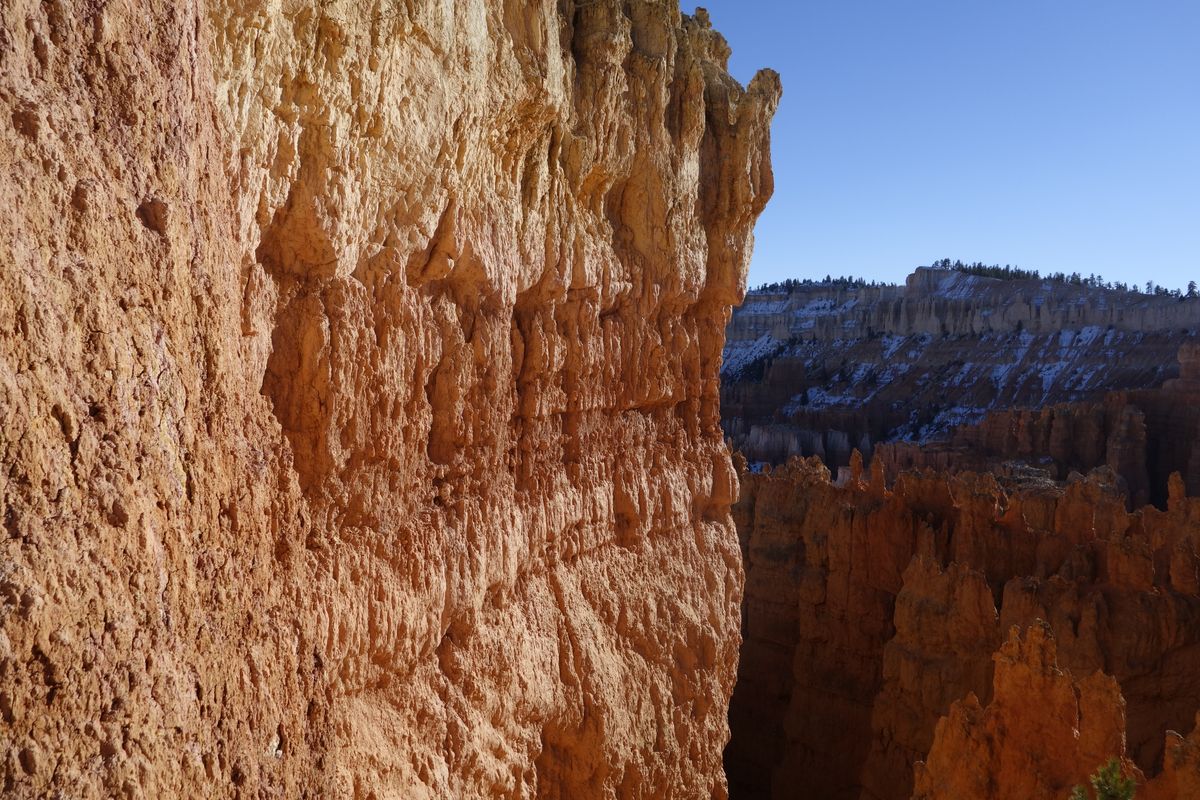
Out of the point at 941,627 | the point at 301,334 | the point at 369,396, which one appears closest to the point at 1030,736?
the point at 941,627

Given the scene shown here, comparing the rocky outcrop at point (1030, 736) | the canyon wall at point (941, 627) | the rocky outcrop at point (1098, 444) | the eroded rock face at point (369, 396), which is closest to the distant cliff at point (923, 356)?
the rocky outcrop at point (1098, 444)

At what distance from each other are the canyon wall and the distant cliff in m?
24.0

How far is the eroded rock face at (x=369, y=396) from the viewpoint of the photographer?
8.93 feet

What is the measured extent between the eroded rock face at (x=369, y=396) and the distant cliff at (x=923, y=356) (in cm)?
3497

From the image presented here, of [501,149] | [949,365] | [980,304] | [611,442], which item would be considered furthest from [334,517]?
[980,304]

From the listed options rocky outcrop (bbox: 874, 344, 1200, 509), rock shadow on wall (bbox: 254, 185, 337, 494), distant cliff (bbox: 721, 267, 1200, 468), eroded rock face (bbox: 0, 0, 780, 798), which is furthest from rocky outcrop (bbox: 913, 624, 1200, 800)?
distant cliff (bbox: 721, 267, 1200, 468)

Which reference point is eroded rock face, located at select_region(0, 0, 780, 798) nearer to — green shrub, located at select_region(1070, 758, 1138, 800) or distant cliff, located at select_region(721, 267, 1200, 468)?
green shrub, located at select_region(1070, 758, 1138, 800)

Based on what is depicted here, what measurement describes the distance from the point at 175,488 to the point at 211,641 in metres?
0.51

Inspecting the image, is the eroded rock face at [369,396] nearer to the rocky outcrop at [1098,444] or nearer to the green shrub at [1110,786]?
the green shrub at [1110,786]

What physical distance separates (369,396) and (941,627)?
12.0m

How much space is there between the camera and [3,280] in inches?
97.5

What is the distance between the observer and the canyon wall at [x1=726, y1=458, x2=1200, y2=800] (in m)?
9.84

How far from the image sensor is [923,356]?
64.6 m

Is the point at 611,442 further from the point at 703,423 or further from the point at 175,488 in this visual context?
the point at 175,488
